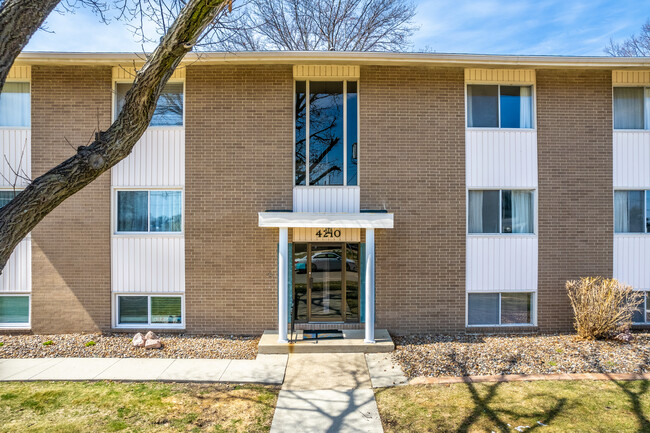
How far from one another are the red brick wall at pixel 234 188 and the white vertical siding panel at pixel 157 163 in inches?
9.2

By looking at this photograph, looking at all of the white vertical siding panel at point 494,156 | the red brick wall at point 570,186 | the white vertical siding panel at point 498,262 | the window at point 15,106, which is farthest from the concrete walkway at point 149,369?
the red brick wall at point 570,186

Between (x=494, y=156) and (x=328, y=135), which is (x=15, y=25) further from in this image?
(x=494, y=156)

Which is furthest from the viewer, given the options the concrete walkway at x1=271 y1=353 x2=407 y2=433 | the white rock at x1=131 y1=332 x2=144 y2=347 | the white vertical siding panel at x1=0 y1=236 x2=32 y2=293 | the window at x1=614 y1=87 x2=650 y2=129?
the window at x1=614 y1=87 x2=650 y2=129

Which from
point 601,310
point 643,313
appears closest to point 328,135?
point 601,310

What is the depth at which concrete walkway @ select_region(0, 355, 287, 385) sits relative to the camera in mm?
6551

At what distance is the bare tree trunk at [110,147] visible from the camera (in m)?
3.34

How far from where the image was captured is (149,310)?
887cm

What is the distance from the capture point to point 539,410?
538 centimetres

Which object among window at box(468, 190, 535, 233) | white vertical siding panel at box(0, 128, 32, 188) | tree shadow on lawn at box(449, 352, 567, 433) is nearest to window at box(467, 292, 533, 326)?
window at box(468, 190, 535, 233)

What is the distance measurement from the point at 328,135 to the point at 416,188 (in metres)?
2.41

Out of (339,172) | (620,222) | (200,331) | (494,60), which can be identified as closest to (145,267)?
(200,331)

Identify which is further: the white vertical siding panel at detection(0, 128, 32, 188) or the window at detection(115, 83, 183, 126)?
the window at detection(115, 83, 183, 126)

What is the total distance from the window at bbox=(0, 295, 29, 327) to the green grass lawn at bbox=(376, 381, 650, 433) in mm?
8353

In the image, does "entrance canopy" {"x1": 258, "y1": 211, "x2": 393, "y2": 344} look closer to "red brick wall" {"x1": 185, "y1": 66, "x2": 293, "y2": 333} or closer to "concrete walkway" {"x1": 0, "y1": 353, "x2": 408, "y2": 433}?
"red brick wall" {"x1": 185, "y1": 66, "x2": 293, "y2": 333}
